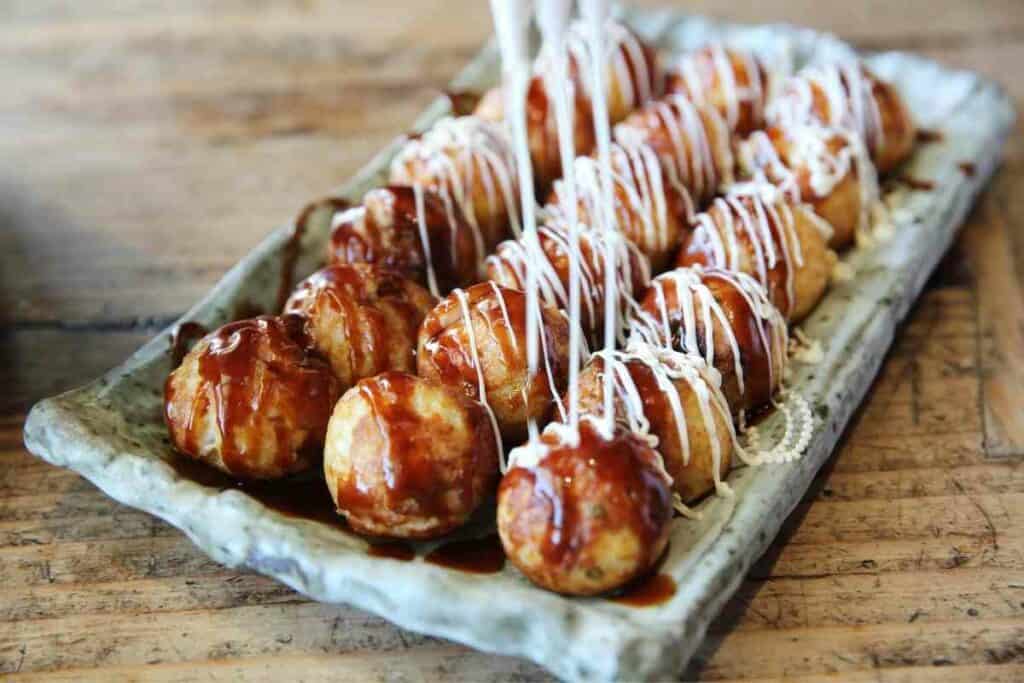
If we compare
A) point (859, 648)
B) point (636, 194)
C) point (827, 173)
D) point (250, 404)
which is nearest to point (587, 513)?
point (859, 648)

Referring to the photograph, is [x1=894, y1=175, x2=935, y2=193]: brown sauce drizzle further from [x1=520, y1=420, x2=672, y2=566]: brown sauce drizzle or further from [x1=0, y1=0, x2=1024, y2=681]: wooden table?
[x1=520, y1=420, x2=672, y2=566]: brown sauce drizzle

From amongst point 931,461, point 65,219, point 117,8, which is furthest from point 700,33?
point 117,8

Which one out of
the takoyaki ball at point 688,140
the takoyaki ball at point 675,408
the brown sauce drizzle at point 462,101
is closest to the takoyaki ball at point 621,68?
the takoyaki ball at point 688,140

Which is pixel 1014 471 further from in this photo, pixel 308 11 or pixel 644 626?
pixel 308 11

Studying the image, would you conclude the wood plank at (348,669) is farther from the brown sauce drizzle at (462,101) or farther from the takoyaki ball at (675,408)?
the brown sauce drizzle at (462,101)

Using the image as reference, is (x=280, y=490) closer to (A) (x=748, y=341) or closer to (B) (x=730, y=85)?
(A) (x=748, y=341)

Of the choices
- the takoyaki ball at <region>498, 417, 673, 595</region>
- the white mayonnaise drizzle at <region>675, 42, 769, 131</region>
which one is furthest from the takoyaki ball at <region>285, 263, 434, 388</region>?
the white mayonnaise drizzle at <region>675, 42, 769, 131</region>
